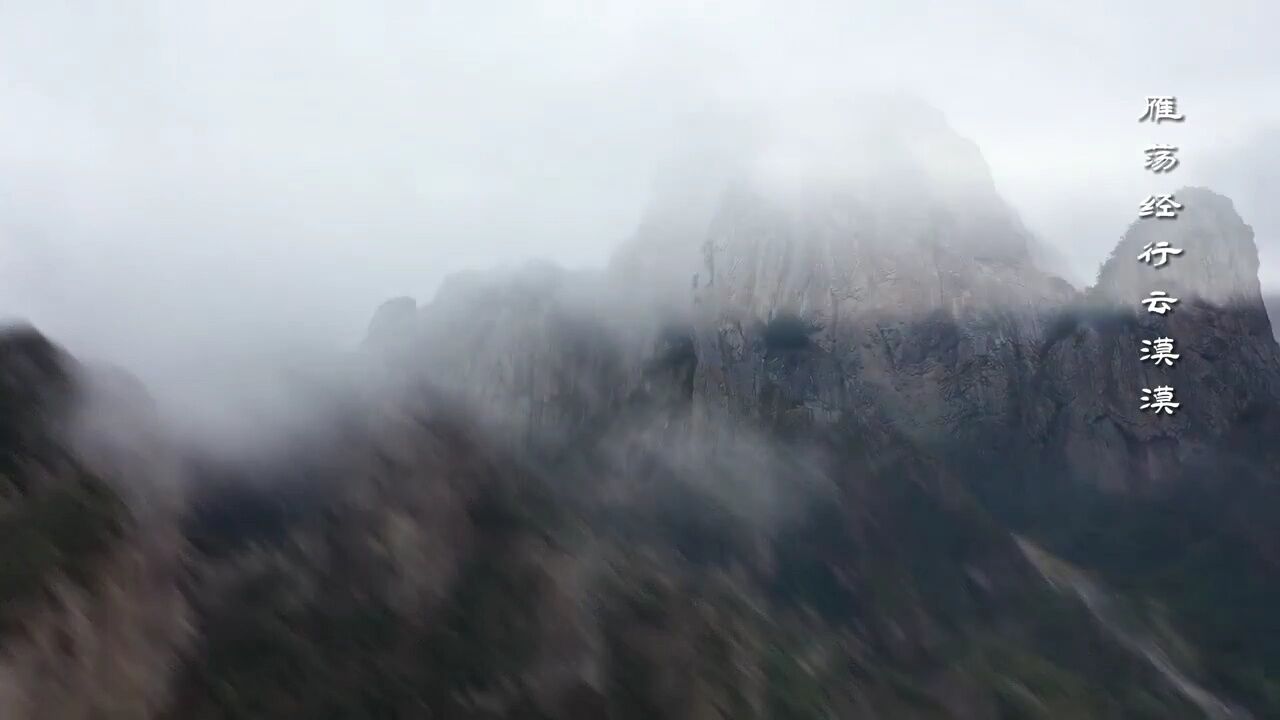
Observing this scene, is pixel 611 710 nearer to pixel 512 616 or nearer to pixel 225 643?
pixel 512 616

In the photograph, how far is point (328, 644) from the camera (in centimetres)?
16888

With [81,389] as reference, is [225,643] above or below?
below

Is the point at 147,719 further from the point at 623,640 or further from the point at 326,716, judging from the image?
the point at 623,640

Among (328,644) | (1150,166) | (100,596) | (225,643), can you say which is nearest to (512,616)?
(328,644)

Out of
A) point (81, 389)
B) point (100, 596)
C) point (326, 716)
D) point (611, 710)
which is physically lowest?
point (611, 710)

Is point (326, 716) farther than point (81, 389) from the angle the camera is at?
No

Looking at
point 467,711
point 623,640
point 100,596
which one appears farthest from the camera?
point 623,640

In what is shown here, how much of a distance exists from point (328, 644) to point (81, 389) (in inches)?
2426

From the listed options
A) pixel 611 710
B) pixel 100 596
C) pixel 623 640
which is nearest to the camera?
pixel 100 596

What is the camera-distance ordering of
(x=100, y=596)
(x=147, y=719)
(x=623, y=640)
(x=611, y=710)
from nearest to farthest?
(x=147, y=719) < (x=100, y=596) < (x=611, y=710) < (x=623, y=640)

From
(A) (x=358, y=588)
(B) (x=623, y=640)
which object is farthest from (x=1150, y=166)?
(A) (x=358, y=588)

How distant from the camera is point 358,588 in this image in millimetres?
184250

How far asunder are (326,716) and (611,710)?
4491 cm

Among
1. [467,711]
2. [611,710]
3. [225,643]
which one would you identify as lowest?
[611,710]
